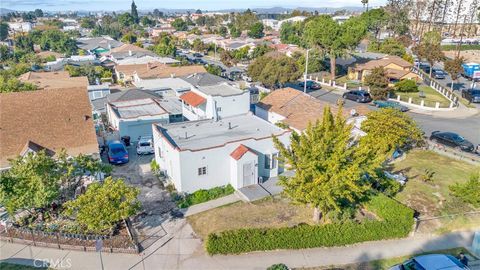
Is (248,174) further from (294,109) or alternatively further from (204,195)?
(294,109)

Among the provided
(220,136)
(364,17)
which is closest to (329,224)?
(220,136)

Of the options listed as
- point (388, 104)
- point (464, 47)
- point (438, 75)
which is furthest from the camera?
point (464, 47)

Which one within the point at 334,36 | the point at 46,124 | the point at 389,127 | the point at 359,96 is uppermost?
the point at 334,36

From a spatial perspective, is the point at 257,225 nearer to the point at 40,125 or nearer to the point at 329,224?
the point at 329,224

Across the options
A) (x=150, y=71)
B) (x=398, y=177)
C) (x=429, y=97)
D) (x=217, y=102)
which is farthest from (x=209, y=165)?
(x=429, y=97)

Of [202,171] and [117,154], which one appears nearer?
[202,171]

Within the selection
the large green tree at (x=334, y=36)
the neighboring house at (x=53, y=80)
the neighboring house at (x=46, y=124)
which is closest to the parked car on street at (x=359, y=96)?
the large green tree at (x=334, y=36)

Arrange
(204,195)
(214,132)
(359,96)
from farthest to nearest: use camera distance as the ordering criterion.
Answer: (359,96), (214,132), (204,195)
